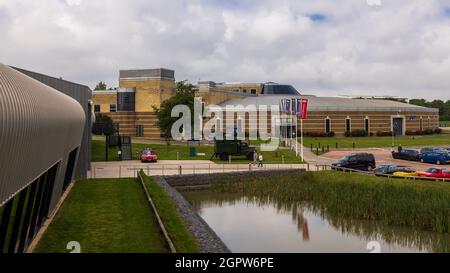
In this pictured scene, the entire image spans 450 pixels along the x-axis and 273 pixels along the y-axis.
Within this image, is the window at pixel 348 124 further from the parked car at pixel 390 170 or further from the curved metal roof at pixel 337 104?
the parked car at pixel 390 170

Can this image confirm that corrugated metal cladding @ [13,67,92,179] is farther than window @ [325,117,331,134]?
No

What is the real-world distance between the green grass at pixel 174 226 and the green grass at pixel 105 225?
0.45 meters

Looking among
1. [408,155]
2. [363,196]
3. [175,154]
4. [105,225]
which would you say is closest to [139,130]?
[175,154]

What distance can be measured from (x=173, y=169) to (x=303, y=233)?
22.4m

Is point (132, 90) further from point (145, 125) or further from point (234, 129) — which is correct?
point (234, 129)

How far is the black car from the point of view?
50.9m

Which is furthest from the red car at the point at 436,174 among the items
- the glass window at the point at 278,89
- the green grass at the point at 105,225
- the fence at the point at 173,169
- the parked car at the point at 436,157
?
the glass window at the point at 278,89

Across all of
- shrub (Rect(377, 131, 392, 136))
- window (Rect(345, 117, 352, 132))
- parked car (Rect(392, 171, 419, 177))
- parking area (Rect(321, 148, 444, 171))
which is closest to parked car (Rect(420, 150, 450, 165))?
parking area (Rect(321, 148, 444, 171))

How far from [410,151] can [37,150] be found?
46191 mm

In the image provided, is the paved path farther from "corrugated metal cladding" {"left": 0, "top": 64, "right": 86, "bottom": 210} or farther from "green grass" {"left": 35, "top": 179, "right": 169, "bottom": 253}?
"corrugated metal cladding" {"left": 0, "top": 64, "right": 86, "bottom": 210}

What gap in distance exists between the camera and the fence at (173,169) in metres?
41.7

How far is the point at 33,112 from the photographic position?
11.0m

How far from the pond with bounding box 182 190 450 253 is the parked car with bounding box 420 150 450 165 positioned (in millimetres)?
21272

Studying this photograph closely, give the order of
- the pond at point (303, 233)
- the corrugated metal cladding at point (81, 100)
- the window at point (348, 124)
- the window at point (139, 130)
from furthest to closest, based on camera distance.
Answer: the window at point (139, 130) < the window at point (348, 124) < the corrugated metal cladding at point (81, 100) < the pond at point (303, 233)
